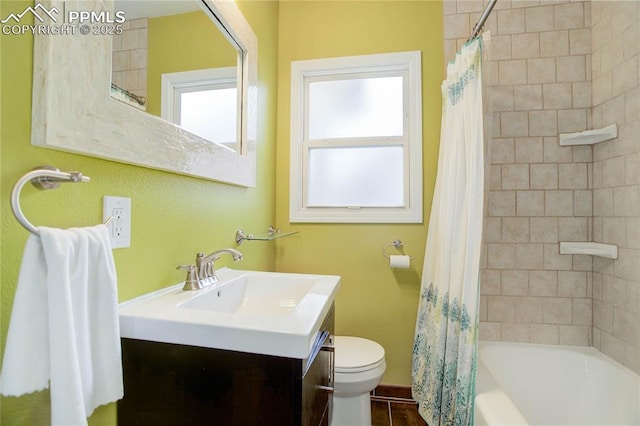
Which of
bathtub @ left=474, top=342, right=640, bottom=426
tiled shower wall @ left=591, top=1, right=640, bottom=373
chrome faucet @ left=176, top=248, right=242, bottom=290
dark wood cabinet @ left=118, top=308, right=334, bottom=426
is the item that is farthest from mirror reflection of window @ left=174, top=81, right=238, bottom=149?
tiled shower wall @ left=591, top=1, right=640, bottom=373

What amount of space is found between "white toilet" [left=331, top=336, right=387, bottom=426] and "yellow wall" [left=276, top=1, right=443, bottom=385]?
1.22 feet

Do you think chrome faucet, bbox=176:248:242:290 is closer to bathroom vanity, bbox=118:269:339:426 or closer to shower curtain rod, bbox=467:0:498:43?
bathroom vanity, bbox=118:269:339:426

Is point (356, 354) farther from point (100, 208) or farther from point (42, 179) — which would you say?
point (42, 179)

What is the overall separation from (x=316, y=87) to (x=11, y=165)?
6.23 feet

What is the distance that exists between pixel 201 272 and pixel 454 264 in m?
1.17

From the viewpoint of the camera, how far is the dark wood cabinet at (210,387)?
2.15 ft

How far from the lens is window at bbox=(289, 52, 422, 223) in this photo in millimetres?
1978

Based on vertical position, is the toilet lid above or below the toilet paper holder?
below

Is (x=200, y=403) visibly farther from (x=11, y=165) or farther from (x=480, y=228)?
(x=480, y=228)

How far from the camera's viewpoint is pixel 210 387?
688 millimetres

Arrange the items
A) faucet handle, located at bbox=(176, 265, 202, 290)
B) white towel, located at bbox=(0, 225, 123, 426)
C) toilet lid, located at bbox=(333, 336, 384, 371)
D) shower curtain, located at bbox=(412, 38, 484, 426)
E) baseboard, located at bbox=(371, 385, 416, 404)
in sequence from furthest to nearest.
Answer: baseboard, located at bbox=(371, 385, 416, 404) < toilet lid, located at bbox=(333, 336, 384, 371) < shower curtain, located at bbox=(412, 38, 484, 426) < faucet handle, located at bbox=(176, 265, 202, 290) < white towel, located at bbox=(0, 225, 123, 426)

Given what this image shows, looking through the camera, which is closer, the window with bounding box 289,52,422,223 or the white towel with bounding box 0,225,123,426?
the white towel with bounding box 0,225,123,426

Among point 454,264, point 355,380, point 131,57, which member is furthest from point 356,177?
point 131,57

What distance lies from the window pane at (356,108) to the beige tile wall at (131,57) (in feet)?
4.47
